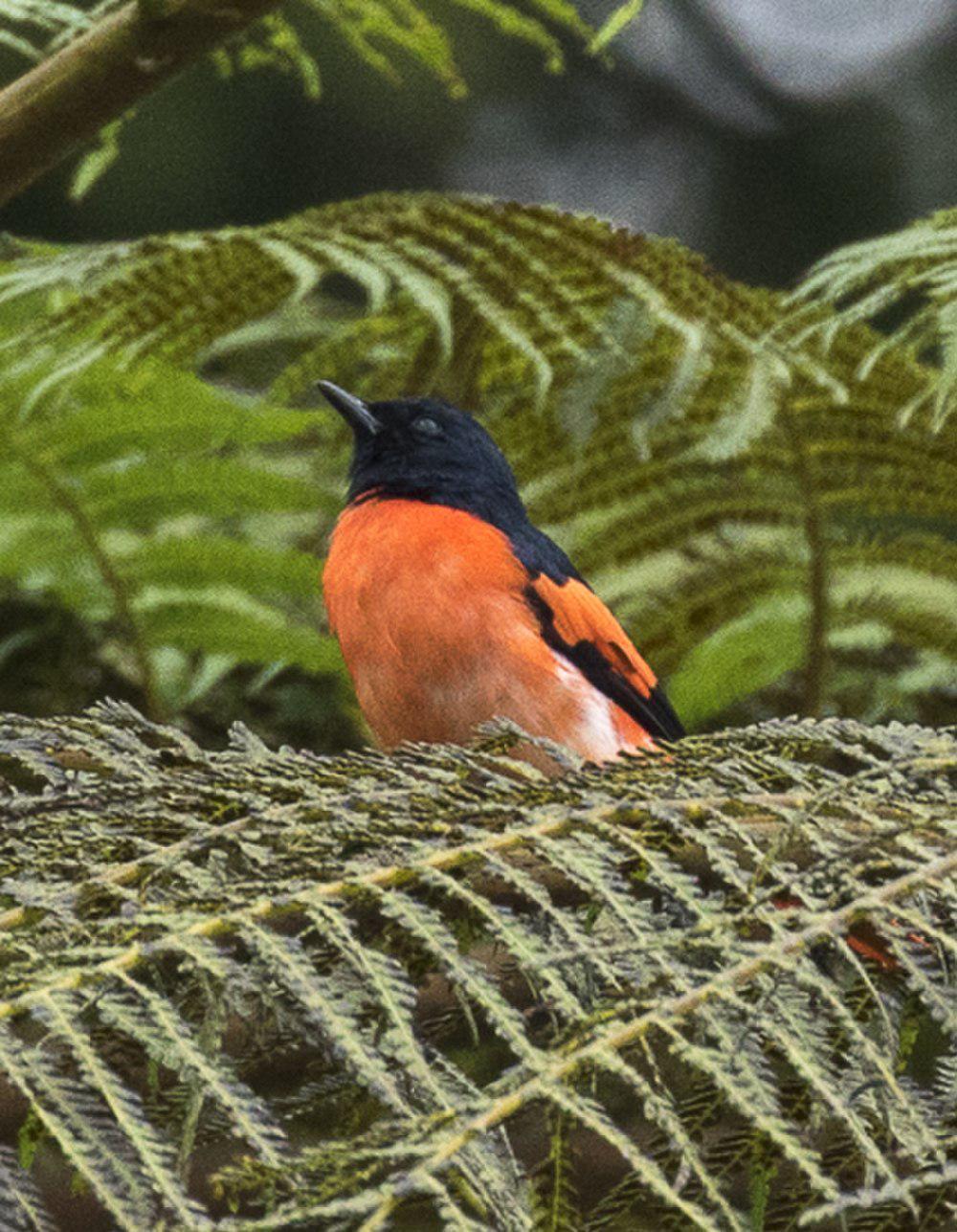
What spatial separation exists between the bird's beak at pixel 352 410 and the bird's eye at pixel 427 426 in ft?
0.22

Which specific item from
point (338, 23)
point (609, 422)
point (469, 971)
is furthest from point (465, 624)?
point (469, 971)

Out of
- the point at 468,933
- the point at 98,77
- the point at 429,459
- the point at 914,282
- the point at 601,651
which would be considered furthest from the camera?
the point at 429,459

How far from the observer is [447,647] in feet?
7.92

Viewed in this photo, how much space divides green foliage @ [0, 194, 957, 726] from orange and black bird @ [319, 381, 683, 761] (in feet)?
0.72

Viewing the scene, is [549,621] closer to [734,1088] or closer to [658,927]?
[658,927]

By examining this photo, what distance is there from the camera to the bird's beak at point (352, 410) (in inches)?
114

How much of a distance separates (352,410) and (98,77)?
3.60 ft

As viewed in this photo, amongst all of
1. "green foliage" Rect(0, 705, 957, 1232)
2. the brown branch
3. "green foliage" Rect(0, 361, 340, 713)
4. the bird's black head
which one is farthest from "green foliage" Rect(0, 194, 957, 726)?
"green foliage" Rect(0, 705, 957, 1232)

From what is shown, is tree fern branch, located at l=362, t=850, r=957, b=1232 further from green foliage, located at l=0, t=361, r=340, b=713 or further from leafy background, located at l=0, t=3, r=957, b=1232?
green foliage, located at l=0, t=361, r=340, b=713

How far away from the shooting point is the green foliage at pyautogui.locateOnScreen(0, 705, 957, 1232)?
0.92m

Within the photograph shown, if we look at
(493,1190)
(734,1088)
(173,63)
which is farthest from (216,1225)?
(173,63)

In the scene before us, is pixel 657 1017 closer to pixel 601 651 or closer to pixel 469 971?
pixel 469 971

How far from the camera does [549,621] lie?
8.44 ft

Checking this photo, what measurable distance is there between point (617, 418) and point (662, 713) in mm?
718
